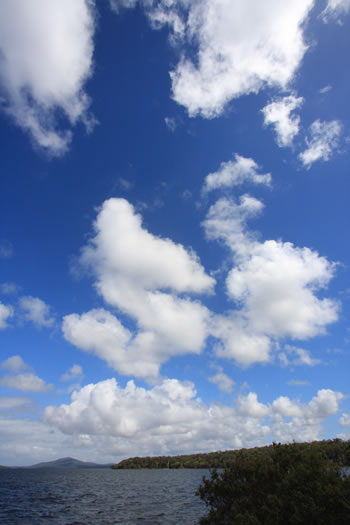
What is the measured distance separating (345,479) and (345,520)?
1854 mm

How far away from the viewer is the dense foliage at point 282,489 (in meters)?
16.0

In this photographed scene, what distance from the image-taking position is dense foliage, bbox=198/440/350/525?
629 inches

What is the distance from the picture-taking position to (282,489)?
720 inches

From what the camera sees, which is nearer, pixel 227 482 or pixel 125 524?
pixel 227 482

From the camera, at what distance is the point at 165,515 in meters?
47.4

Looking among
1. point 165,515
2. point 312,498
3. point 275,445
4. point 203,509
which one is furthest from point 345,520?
point 203,509

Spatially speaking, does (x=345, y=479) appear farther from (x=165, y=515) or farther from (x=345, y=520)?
(x=165, y=515)

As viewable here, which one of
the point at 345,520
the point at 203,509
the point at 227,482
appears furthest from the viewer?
the point at 203,509

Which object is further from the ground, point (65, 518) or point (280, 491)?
point (280, 491)

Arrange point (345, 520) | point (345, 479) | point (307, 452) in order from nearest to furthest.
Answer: point (345, 520)
point (345, 479)
point (307, 452)

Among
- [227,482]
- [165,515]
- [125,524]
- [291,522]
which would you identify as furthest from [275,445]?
[165,515]

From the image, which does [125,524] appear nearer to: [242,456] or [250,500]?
[242,456]

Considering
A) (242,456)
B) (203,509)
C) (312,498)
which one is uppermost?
(242,456)

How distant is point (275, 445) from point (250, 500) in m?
4.48
